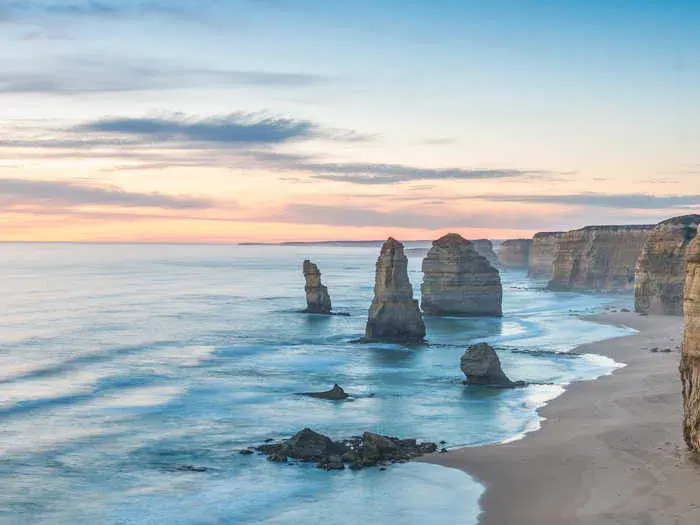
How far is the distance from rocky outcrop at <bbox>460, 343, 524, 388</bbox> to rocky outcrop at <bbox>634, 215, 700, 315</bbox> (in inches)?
2038

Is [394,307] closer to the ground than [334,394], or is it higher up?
higher up

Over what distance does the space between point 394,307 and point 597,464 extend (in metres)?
48.6

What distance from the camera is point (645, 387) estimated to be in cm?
6059

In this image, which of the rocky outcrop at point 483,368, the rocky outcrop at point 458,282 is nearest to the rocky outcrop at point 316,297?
the rocky outcrop at point 458,282

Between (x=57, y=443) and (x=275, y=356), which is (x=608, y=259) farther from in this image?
(x=57, y=443)

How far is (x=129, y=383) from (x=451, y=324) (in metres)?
48.4

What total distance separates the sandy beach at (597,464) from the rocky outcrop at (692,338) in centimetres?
274

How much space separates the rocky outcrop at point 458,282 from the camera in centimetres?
11244

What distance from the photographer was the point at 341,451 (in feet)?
143

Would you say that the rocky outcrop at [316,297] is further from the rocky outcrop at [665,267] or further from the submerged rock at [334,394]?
the submerged rock at [334,394]

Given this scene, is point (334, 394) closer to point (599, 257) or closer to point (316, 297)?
point (316, 297)

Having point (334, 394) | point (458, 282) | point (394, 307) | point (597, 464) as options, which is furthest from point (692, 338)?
point (458, 282)

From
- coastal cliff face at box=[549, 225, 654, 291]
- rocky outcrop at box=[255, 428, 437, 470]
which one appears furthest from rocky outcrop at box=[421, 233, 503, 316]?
rocky outcrop at box=[255, 428, 437, 470]

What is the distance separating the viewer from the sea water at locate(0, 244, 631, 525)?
3703 cm
